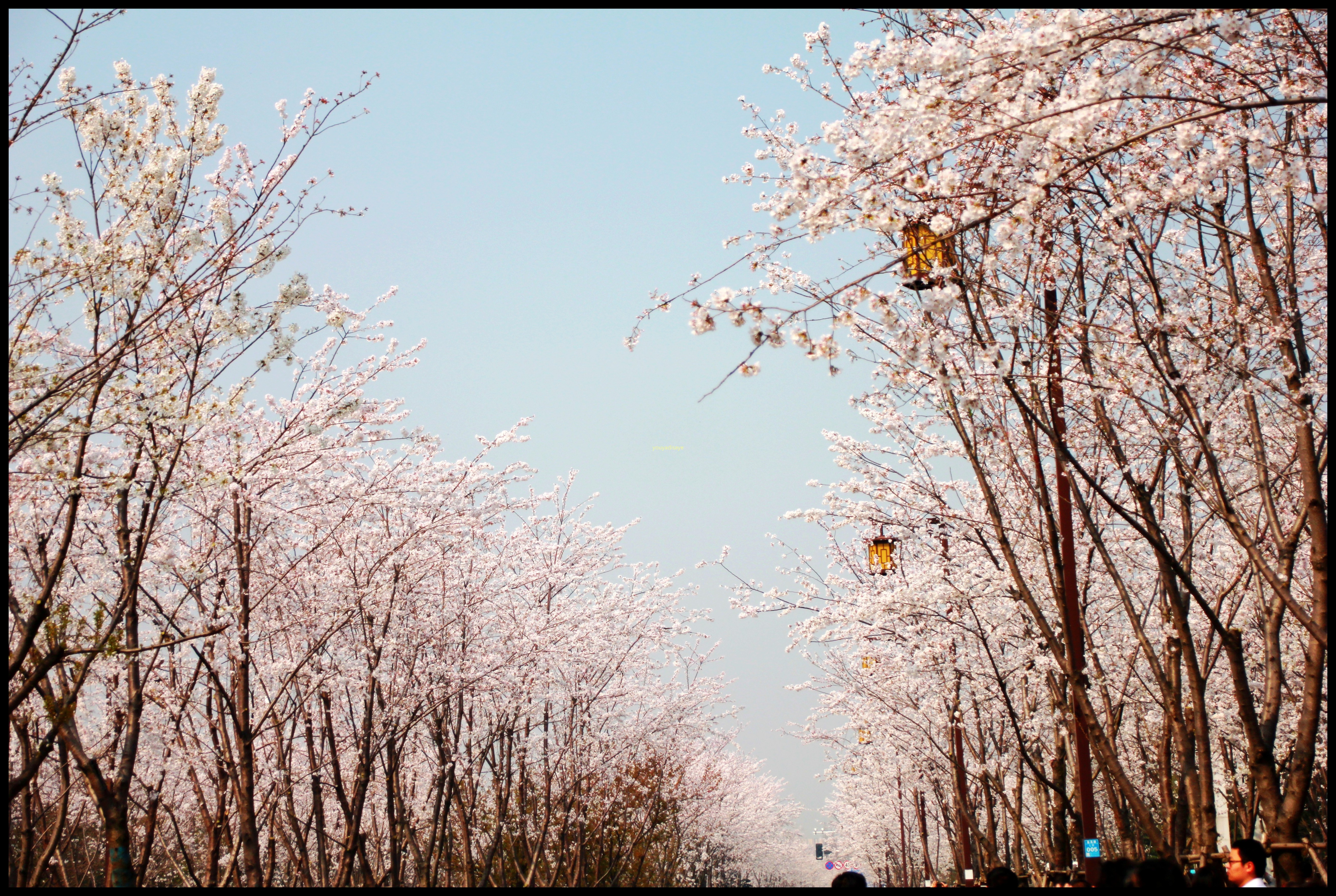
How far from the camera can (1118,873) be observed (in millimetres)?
5312

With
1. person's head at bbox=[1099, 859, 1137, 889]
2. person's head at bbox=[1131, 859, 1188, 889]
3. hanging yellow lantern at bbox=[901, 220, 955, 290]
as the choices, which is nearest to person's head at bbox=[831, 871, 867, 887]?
person's head at bbox=[1099, 859, 1137, 889]

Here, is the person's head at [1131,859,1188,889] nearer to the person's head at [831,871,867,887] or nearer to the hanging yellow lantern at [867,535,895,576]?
the person's head at [831,871,867,887]

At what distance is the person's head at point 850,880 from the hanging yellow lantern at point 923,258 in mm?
3679

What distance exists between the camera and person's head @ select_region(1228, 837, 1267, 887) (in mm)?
6004

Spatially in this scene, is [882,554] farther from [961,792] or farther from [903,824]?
[903,824]

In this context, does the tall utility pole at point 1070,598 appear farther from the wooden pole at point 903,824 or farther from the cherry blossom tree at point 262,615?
the wooden pole at point 903,824

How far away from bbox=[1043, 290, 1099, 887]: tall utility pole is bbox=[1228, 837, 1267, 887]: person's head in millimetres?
1383

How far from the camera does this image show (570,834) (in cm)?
2319

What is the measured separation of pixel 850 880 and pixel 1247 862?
7.67ft

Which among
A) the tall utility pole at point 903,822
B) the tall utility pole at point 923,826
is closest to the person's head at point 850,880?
the tall utility pole at point 923,826

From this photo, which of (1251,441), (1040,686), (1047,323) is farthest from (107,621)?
(1040,686)

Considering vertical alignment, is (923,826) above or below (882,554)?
below

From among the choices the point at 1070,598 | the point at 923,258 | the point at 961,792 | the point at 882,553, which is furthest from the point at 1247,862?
the point at 961,792

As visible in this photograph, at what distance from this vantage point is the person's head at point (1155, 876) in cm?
492
